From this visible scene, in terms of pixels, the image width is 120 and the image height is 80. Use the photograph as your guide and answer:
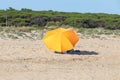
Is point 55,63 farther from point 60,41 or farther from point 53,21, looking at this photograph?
point 53,21

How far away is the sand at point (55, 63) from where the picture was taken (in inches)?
539

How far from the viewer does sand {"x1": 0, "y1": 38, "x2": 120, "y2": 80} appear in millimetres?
13680

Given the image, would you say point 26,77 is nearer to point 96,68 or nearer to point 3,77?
point 3,77

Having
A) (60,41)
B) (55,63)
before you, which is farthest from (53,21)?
(55,63)

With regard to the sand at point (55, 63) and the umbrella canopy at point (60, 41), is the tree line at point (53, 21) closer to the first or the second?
the sand at point (55, 63)

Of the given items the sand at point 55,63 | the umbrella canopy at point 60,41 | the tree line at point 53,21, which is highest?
the umbrella canopy at point 60,41

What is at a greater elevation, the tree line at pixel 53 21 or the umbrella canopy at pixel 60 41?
the umbrella canopy at pixel 60 41

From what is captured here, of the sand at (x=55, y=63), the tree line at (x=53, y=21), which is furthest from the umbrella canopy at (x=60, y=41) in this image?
the tree line at (x=53, y=21)

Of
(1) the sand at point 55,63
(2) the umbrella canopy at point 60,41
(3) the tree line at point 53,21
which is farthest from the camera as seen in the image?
(3) the tree line at point 53,21

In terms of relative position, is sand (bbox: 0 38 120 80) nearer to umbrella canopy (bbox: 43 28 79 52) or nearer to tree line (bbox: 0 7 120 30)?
umbrella canopy (bbox: 43 28 79 52)

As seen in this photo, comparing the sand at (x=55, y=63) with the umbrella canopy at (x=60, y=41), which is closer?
the sand at (x=55, y=63)

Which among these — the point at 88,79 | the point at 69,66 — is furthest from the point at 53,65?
the point at 88,79

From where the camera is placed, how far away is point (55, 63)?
1627 centimetres

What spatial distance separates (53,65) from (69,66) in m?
0.50
